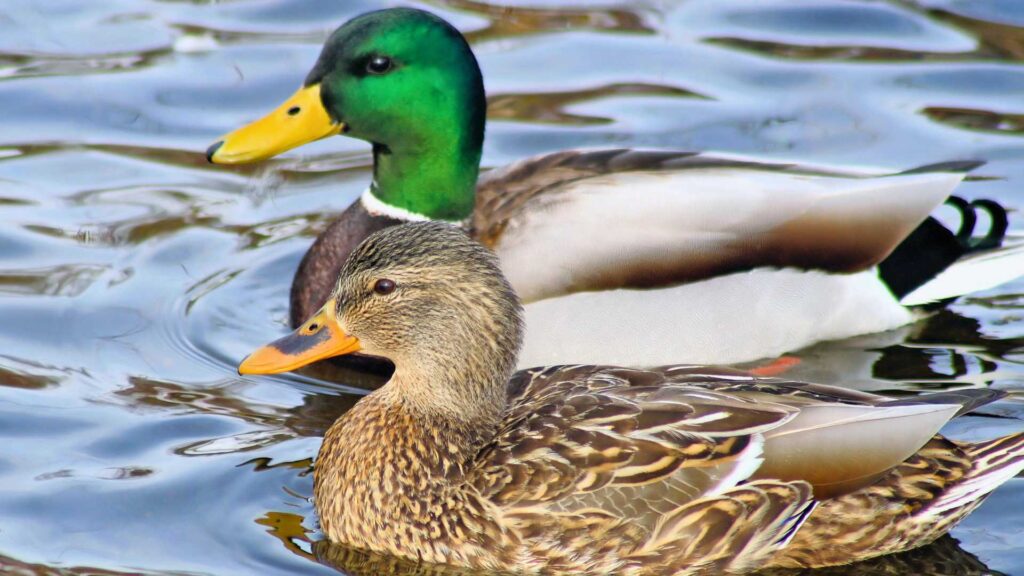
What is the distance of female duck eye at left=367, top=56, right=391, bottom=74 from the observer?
8.35 m

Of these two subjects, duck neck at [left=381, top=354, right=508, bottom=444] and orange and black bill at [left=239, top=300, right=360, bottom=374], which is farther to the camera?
orange and black bill at [left=239, top=300, right=360, bottom=374]

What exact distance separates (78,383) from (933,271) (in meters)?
3.96

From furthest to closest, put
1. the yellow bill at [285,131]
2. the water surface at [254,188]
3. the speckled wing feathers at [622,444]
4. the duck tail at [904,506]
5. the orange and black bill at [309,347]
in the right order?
1. the yellow bill at [285,131]
2. the water surface at [254,188]
3. the orange and black bill at [309,347]
4. the duck tail at [904,506]
5. the speckled wing feathers at [622,444]

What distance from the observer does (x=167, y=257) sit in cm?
926

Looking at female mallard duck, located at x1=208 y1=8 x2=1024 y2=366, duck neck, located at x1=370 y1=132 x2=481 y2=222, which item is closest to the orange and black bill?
female mallard duck, located at x1=208 y1=8 x2=1024 y2=366

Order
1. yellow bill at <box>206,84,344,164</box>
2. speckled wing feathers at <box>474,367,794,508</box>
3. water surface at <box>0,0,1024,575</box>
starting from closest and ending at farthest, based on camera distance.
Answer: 1. speckled wing feathers at <box>474,367,794,508</box>
2. water surface at <box>0,0,1024,575</box>
3. yellow bill at <box>206,84,344,164</box>

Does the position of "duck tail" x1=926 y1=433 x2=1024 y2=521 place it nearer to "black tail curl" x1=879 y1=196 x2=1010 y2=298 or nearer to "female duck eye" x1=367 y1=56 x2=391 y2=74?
"black tail curl" x1=879 y1=196 x2=1010 y2=298

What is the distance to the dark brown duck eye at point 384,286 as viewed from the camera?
6590mm

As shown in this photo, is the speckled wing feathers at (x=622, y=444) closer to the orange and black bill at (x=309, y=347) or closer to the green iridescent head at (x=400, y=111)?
the orange and black bill at (x=309, y=347)

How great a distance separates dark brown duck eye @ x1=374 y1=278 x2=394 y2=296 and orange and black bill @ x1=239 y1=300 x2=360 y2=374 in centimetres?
22

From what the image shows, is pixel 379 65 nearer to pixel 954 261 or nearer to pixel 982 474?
pixel 954 261

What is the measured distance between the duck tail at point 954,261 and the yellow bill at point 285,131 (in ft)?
8.87

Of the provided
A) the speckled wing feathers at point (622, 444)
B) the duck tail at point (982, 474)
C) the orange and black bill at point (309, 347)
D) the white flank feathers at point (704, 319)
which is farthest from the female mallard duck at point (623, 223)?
the duck tail at point (982, 474)

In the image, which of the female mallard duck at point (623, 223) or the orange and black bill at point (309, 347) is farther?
the female mallard duck at point (623, 223)
